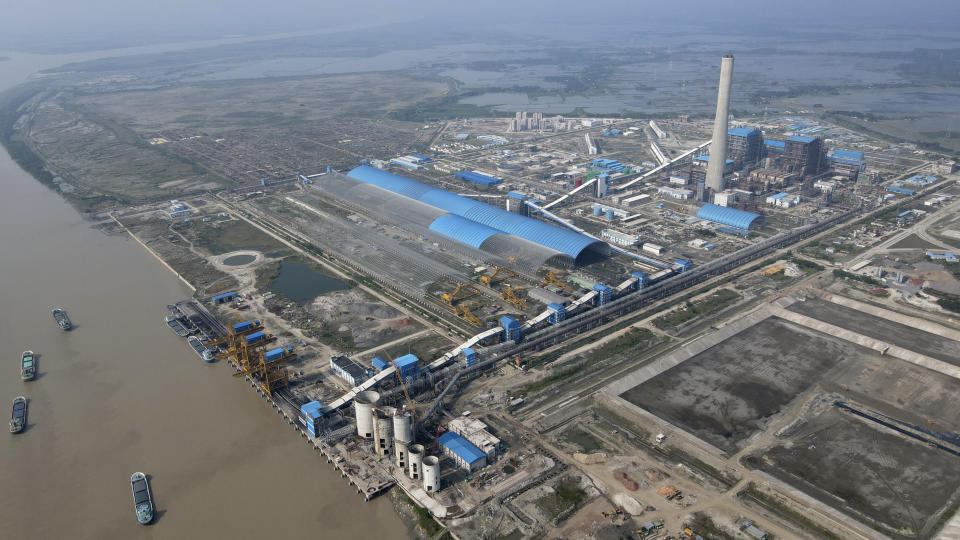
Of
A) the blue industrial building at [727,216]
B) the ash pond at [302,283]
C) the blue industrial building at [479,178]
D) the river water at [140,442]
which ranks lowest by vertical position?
the river water at [140,442]

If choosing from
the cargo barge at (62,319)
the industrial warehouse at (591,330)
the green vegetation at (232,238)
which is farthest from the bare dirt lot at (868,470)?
the green vegetation at (232,238)

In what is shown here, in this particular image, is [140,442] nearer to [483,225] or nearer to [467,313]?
[467,313]

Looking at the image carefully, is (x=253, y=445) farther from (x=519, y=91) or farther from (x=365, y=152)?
(x=519, y=91)

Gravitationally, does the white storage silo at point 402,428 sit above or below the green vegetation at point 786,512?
above

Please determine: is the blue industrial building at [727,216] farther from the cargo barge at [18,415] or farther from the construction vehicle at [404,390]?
the cargo barge at [18,415]

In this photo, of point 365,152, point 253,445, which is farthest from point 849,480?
point 365,152

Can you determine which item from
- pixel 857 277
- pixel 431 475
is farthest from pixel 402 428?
pixel 857 277

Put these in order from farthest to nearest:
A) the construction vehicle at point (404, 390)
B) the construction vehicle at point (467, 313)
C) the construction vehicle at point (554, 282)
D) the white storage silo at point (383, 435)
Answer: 1. the construction vehicle at point (554, 282)
2. the construction vehicle at point (467, 313)
3. the construction vehicle at point (404, 390)
4. the white storage silo at point (383, 435)
